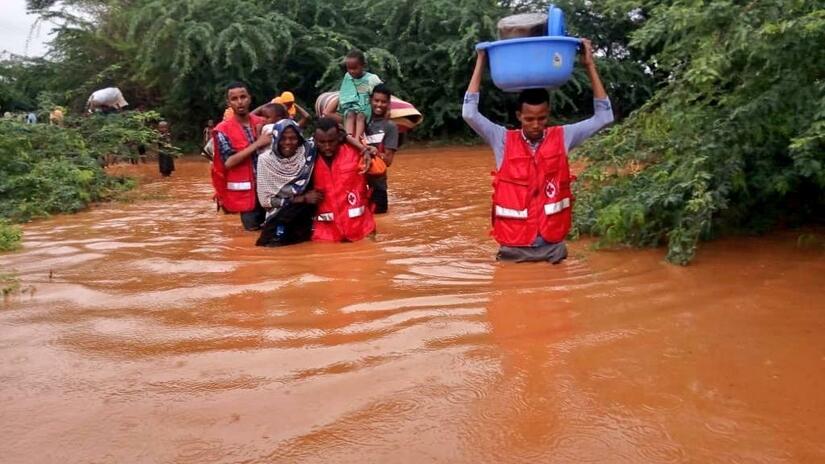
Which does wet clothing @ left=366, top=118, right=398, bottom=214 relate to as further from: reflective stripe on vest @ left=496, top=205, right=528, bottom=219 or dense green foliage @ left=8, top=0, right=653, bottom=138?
dense green foliage @ left=8, top=0, right=653, bottom=138

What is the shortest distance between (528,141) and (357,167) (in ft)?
5.44

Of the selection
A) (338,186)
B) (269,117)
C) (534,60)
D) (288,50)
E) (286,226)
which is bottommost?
(286,226)

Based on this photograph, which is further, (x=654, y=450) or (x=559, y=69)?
(x=559, y=69)

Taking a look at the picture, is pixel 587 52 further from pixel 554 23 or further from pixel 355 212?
pixel 355 212

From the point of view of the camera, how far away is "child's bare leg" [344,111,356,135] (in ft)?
24.0

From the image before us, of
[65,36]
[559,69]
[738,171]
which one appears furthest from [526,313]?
[65,36]

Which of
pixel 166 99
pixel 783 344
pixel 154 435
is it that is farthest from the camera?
pixel 166 99

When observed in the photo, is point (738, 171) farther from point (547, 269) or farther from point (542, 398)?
point (542, 398)

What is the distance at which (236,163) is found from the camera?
668cm

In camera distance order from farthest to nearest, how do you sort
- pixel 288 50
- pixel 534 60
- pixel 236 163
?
pixel 288 50 < pixel 236 163 < pixel 534 60

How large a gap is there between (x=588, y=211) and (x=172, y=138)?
14.8 metres

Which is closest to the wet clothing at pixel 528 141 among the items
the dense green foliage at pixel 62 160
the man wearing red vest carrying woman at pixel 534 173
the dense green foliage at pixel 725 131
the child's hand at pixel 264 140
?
the man wearing red vest carrying woman at pixel 534 173

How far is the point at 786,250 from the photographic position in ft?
15.8

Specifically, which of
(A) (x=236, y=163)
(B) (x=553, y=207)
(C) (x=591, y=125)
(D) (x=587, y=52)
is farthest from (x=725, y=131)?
(A) (x=236, y=163)
